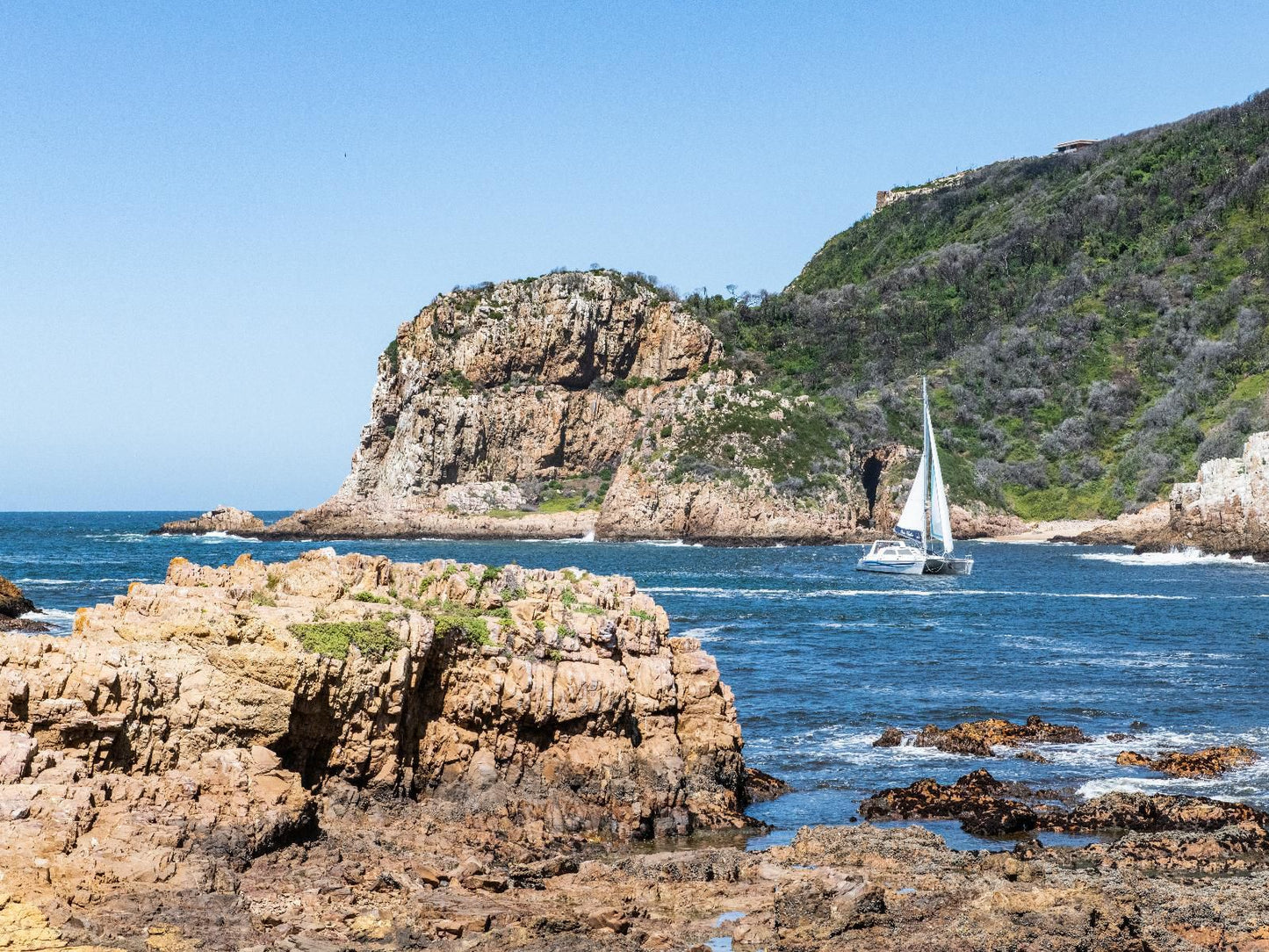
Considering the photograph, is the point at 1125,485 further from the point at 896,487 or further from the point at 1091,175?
the point at 1091,175

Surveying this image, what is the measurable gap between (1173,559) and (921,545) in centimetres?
1914

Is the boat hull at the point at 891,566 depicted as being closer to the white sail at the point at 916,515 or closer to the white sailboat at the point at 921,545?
the white sailboat at the point at 921,545

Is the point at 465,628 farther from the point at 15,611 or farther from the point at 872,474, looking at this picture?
the point at 872,474

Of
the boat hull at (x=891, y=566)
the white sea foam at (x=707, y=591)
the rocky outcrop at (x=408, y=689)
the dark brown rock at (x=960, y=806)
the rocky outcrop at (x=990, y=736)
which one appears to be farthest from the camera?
the boat hull at (x=891, y=566)

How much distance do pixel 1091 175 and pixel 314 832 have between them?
623 feet

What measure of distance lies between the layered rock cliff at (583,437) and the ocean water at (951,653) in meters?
28.2

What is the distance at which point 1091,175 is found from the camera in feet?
602

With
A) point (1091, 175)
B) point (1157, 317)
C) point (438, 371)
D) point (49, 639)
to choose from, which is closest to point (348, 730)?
point (49, 639)

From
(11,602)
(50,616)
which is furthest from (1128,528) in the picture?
(11,602)

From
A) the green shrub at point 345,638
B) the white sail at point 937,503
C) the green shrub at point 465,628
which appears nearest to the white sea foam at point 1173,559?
the white sail at point 937,503

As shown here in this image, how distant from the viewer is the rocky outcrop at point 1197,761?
21.4 m

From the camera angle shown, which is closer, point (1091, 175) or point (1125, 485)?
point (1125, 485)

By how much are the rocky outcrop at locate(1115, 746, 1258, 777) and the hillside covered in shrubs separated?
3480 inches

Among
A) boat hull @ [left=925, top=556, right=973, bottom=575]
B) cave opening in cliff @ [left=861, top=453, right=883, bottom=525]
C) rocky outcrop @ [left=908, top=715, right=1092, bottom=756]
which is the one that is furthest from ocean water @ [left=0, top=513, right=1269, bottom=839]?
cave opening in cliff @ [left=861, top=453, right=883, bottom=525]
